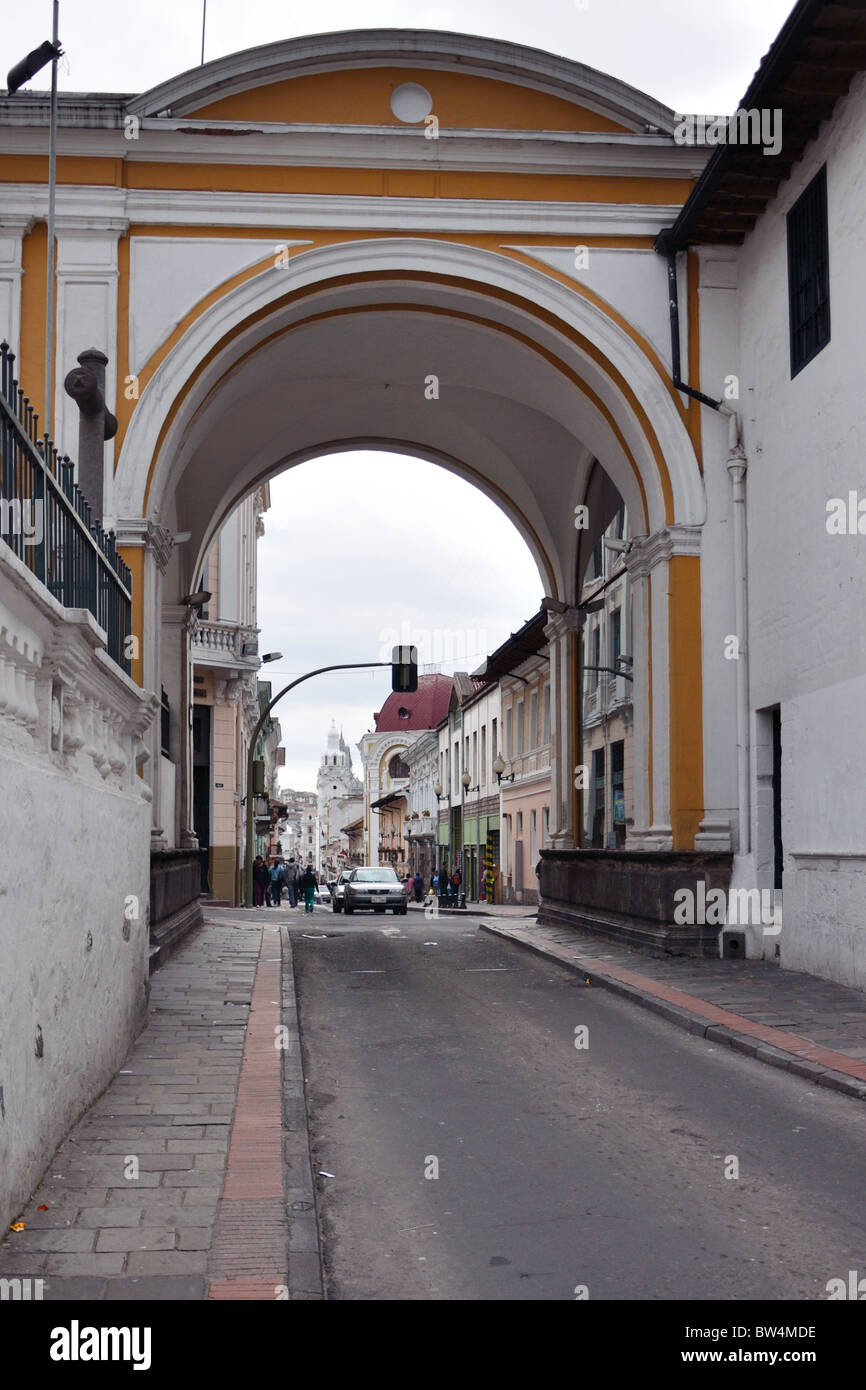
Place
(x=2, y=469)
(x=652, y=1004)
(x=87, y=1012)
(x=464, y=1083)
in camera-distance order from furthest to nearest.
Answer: (x=652, y=1004) < (x=464, y=1083) < (x=87, y=1012) < (x=2, y=469)

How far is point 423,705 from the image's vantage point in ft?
284

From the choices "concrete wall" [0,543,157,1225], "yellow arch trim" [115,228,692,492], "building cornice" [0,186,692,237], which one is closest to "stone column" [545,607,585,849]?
"yellow arch trim" [115,228,692,492]

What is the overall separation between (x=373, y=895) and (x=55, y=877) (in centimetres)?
2523

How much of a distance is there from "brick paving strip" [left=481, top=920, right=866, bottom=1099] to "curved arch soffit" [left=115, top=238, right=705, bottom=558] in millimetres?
4920

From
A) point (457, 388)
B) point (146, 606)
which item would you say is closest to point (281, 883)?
point (457, 388)

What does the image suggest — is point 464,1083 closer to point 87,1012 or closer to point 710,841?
point 87,1012

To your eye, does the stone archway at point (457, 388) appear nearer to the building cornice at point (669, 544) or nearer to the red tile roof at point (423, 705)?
the building cornice at point (669, 544)

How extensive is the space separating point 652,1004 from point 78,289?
973 centimetres

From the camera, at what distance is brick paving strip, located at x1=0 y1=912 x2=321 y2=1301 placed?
4.20m

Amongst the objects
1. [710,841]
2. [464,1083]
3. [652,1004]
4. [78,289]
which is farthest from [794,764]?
[78,289]

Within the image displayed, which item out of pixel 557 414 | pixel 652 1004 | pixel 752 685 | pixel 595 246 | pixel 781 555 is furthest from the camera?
pixel 557 414

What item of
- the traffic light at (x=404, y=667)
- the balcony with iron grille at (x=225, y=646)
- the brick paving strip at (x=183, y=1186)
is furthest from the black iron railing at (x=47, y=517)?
the balcony with iron grille at (x=225, y=646)

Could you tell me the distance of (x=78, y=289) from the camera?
48.4ft

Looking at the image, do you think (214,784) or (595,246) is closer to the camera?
(595,246)
